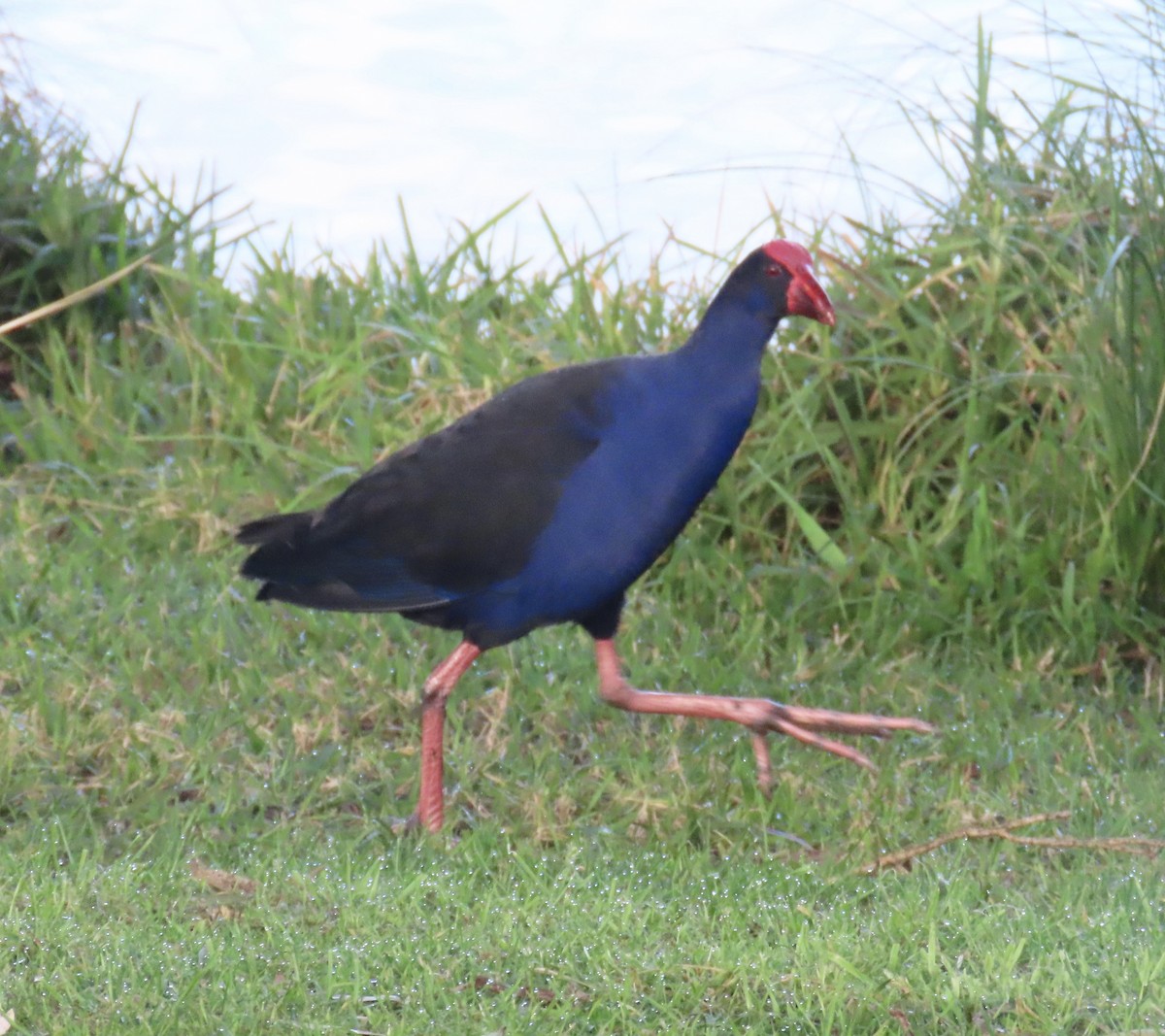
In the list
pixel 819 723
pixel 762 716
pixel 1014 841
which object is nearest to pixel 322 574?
pixel 762 716

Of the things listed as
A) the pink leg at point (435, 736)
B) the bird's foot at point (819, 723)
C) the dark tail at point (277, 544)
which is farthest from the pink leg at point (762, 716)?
the dark tail at point (277, 544)

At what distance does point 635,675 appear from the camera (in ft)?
13.7

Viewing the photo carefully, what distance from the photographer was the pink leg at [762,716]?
3318 millimetres

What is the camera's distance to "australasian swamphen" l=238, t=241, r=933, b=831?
10.3 feet

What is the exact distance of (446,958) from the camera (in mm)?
2502

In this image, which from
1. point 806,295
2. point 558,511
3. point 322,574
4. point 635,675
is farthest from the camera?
point 635,675

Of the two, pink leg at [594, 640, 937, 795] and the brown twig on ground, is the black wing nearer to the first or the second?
pink leg at [594, 640, 937, 795]

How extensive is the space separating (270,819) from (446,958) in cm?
119

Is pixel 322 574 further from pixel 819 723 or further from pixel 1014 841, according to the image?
pixel 1014 841

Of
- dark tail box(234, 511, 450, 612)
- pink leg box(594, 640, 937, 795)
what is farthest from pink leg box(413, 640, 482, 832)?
pink leg box(594, 640, 937, 795)

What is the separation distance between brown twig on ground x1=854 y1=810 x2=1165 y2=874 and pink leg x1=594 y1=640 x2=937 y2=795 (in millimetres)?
193

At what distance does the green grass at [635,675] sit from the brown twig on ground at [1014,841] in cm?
4

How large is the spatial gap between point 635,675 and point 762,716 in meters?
0.82

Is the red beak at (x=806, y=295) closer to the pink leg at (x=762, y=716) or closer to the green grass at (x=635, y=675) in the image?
the pink leg at (x=762, y=716)
